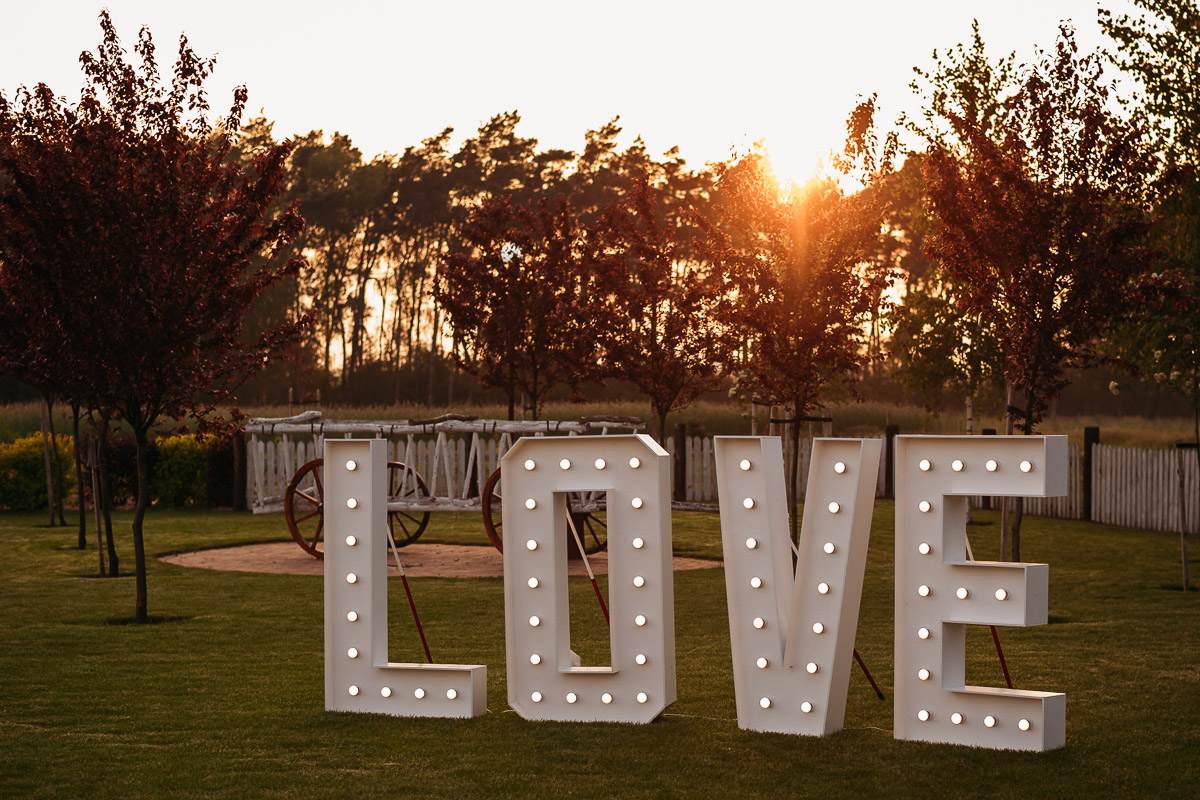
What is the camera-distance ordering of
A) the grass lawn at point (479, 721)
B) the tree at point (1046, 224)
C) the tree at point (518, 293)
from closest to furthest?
the grass lawn at point (479, 721)
the tree at point (1046, 224)
the tree at point (518, 293)

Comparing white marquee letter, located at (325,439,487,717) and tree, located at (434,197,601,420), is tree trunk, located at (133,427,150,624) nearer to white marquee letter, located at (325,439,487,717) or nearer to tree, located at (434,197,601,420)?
white marquee letter, located at (325,439,487,717)

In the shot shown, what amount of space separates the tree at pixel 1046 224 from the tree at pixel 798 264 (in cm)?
169

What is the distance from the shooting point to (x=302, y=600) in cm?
1100

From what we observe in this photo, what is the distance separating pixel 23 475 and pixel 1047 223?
17.1 m

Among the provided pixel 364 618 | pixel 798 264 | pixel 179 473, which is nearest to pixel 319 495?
pixel 798 264

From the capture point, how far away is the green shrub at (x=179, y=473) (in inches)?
851

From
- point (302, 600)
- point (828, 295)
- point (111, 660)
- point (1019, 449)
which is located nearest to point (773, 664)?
point (1019, 449)

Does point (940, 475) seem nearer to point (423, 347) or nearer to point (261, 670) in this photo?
point (261, 670)

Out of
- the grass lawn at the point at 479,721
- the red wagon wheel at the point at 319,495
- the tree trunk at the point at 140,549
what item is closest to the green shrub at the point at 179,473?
the red wagon wheel at the point at 319,495

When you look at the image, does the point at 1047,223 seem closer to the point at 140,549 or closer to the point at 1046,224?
the point at 1046,224

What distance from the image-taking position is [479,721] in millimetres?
6395

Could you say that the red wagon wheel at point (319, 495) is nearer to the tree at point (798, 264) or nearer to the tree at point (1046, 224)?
the tree at point (798, 264)

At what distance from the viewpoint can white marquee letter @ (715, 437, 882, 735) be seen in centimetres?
598

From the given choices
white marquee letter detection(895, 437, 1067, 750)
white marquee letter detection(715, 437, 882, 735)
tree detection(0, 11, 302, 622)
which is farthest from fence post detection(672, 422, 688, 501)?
white marquee letter detection(895, 437, 1067, 750)
